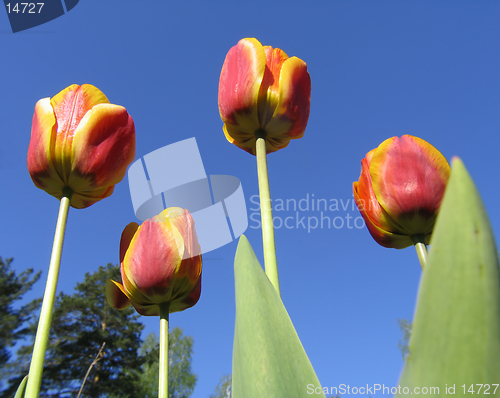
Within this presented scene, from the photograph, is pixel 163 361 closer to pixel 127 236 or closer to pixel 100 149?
pixel 127 236

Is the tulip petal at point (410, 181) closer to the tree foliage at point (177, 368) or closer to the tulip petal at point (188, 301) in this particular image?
the tulip petal at point (188, 301)

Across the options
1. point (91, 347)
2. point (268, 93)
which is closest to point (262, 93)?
point (268, 93)

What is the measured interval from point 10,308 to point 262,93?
14.2m

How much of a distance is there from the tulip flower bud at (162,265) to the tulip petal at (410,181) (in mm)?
459

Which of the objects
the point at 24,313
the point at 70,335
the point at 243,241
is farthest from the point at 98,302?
the point at 243,241

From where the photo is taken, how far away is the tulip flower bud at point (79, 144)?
0.78 m

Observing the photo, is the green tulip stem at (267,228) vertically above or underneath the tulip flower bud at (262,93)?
underneath

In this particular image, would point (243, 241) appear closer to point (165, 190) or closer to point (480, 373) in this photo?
point (480, 373)

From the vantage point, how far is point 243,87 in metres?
0.74

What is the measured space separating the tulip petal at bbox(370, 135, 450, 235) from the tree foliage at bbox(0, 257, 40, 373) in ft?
45.7

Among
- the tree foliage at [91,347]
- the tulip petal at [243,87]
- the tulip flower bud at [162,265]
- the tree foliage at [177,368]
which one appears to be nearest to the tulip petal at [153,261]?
the tulip flower bud at [162,265]

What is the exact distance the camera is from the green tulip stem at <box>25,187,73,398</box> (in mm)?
543

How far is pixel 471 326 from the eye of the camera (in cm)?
16
